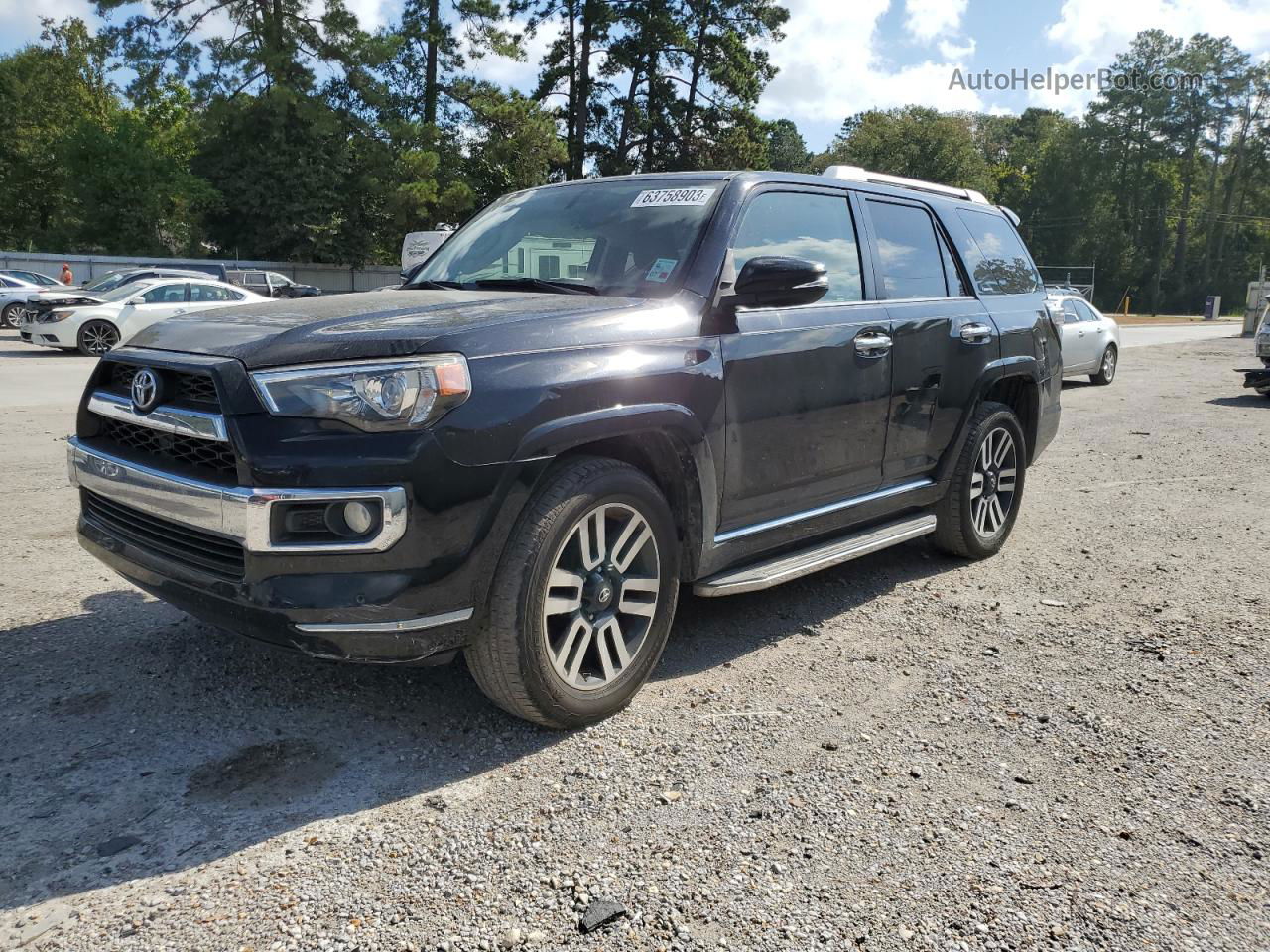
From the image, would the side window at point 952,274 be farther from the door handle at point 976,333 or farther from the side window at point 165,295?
the side window at point 165,295

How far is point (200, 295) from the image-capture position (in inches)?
786

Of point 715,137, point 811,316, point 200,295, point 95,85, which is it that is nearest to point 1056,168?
point 715,137

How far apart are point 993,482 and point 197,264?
37.1 meters

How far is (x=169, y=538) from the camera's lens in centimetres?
314

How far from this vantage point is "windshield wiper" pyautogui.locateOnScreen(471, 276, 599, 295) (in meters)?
3.86

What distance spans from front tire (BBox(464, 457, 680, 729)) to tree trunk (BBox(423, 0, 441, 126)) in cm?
3796

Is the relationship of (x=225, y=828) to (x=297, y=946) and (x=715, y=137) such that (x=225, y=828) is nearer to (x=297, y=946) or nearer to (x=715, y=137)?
(x=297, y=946)

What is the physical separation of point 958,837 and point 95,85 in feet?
207

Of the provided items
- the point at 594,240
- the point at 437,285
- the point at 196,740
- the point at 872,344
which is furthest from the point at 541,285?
the point at 196,740

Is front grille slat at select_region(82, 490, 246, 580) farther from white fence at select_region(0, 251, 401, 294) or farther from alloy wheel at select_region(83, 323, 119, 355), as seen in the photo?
white fence at select_region(0, 251, 401, 294)

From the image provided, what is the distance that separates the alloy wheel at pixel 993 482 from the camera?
5.49 m

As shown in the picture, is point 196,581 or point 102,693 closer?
point 196,581

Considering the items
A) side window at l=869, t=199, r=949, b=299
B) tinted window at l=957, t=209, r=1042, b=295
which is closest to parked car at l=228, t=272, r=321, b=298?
tinted window at l=957, t=209, r=1042, b=295

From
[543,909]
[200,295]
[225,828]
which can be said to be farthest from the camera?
[200,295]
